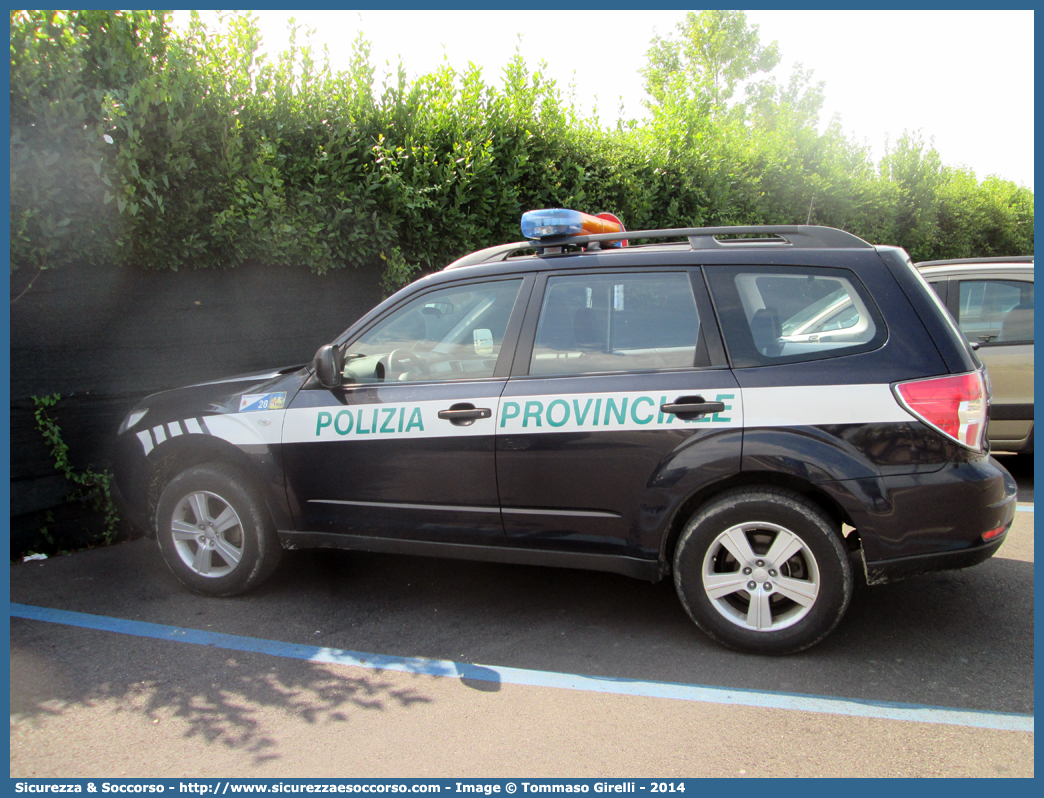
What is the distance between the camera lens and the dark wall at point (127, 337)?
199 inches

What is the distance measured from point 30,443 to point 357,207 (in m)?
3.00

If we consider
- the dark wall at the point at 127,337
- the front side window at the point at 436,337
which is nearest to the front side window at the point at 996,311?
the front side window at the point at 436,337

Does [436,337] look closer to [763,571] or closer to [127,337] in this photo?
[763,571]

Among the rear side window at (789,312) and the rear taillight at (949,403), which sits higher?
the rear side window at (789,312)

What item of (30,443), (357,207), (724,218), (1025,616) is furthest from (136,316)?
(724,218)

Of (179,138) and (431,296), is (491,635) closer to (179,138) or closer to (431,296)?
(431,296)

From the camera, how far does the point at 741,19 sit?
3189 cm

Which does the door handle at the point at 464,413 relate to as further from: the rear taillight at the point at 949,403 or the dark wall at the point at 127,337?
the dark wall at the point at 127,337

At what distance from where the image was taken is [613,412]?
344 centimetres

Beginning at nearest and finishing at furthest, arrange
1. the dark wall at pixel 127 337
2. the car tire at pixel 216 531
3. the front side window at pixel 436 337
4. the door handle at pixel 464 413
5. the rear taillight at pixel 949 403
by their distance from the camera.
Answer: the rear taillight at pixel 949 403 → the door handle at pixel 464 413 → the front side window at pixel 436 337 → the car tire at pixel 216 531 → the dark wall at pixel 127 337

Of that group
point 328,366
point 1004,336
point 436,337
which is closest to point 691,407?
point 436,337

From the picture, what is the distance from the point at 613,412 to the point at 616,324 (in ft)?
1.42

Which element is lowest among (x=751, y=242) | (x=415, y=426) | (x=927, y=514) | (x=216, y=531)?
(x=216, y=531)

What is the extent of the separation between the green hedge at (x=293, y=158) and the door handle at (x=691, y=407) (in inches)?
130
